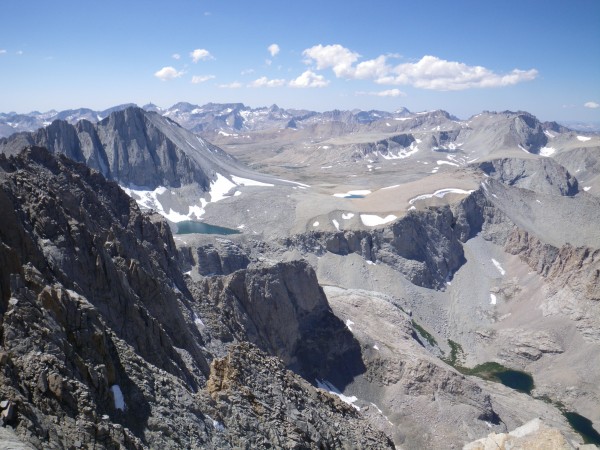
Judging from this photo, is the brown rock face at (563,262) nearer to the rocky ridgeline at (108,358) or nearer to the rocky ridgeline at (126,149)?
the rocky ridgeline at (108,358)

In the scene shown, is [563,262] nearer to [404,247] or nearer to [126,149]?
[404,247]

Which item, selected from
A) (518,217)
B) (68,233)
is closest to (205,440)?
(68,233)

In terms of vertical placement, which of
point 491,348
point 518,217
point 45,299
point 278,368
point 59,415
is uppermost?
point 45,299

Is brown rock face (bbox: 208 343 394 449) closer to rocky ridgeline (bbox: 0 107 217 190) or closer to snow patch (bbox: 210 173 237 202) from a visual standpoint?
snow patch (bbox: 210 173 237 202)

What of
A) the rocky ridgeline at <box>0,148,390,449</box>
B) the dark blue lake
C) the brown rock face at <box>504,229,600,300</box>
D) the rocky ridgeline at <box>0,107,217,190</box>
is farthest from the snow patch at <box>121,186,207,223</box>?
the rocky ridgeline at <box>0,148,390,449</box>

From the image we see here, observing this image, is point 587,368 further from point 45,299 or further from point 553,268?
point 45,299

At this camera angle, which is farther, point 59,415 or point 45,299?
point 45,299
